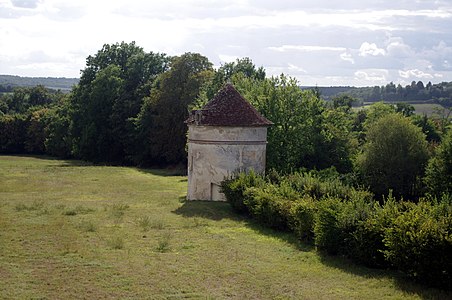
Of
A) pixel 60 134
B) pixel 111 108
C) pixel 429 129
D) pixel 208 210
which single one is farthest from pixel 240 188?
pixel 60 134

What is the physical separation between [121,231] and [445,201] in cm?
1212

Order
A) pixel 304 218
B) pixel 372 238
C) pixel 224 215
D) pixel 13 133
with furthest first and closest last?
pixel 13 133 < pixel 224 215 < pixel 304 218 < pixel 372 238

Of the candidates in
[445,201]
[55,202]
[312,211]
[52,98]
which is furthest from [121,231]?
[52,98]

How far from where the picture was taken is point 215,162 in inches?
1289

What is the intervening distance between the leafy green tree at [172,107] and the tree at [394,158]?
21105 millimetres

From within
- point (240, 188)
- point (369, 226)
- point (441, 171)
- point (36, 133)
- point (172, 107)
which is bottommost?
point (36, 133)

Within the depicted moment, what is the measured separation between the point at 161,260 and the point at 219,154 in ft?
49.7

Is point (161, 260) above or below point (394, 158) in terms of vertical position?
below

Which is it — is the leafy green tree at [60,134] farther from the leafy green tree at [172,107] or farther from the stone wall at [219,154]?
the stone wall at [219,154]

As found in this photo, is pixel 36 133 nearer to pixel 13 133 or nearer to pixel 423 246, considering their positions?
pixel 13 133

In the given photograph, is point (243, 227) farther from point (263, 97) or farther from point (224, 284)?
point (263, 97)

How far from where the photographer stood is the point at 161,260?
1788 cm

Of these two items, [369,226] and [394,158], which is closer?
[369,226]

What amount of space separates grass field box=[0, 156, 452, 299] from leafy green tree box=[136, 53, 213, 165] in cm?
3256
